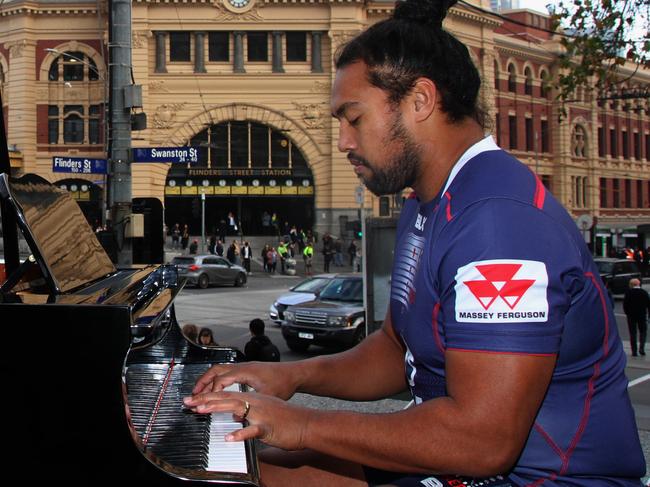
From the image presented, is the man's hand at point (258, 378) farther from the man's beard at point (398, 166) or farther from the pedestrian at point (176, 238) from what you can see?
the pedestrian at point (176, 238)

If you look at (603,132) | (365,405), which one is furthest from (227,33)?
(365,405)

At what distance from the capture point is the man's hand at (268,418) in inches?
69.2

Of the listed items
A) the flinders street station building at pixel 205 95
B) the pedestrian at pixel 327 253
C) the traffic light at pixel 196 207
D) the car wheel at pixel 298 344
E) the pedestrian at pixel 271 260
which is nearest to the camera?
the car wheel at pixel 298 344

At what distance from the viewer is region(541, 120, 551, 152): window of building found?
182 ft

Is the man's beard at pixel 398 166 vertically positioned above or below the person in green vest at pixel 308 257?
above

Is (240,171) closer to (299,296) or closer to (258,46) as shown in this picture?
(258,46)

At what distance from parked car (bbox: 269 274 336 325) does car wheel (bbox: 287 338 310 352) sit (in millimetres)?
1420

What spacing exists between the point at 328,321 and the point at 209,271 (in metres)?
16.8

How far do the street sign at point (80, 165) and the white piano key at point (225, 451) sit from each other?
30.9 feet

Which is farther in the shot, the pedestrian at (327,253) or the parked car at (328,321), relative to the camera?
the pedestrian at (327,253)

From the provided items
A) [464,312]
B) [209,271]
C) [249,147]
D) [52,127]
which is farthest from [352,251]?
[464,312]

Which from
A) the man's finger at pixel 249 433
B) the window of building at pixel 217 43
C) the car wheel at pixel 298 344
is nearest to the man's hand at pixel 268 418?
the man's finger at pixel 249 433

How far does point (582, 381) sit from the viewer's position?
172 cm

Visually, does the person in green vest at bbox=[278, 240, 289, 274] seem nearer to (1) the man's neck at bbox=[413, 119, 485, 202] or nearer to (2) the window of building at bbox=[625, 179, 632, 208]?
(2) the window of building at bbox=[625, 179, 632, 208]
